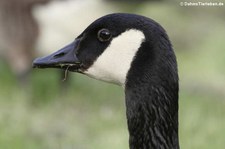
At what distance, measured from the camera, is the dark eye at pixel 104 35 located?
4.60 meters

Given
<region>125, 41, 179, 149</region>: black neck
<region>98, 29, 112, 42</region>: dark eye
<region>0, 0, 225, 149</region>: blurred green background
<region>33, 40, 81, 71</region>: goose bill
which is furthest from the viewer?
<region>0, 0, 225, 149</region>: blurred green background

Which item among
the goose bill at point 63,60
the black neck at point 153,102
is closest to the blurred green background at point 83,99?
the goose bill at point 63,60

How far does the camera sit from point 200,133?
7832 millimetres

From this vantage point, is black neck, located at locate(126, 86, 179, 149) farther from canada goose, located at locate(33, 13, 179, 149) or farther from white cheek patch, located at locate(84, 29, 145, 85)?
white cheek patch, located at locate(84, 29, 145, 85)

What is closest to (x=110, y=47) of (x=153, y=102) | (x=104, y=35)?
(x=104, y=35)

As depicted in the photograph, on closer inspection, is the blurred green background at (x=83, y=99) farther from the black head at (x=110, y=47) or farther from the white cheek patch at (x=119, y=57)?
the white cheek patch at (x=119, y=57)

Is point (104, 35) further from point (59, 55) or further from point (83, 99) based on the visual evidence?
point (83, 99)

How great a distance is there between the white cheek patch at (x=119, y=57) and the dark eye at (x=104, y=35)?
4cm

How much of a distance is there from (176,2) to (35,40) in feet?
14.9

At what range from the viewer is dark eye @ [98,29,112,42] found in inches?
181

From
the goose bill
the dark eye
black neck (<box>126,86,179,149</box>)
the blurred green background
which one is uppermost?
the dark eye

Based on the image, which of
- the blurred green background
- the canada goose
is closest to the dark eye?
the canada goose

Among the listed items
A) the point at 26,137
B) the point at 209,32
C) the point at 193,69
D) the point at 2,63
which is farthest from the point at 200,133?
the point at 209,32

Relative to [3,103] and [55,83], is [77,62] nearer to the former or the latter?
[3,103]
